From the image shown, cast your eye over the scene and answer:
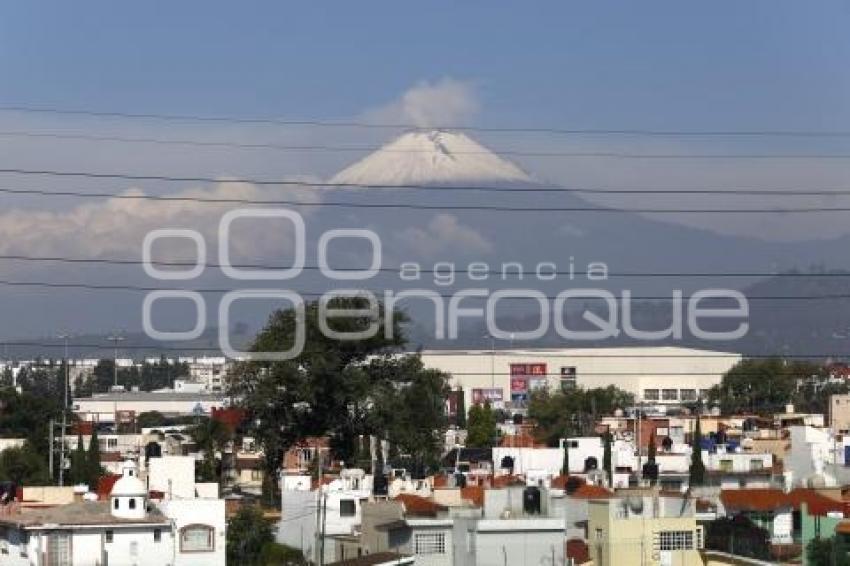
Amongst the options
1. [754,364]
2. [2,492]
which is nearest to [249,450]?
[2,492]

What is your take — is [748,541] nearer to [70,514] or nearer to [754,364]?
[70,514]

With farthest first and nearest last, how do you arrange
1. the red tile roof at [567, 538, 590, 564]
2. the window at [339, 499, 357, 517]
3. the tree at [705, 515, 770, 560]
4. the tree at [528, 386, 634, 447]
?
the tree at [528, 386, 634, 447], the window at [339, 499, 357, 517], the tree at [705, 515, 770, 560], the red tile roof at [567, 538, 590, 564]

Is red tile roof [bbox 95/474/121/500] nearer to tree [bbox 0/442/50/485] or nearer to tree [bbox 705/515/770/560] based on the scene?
tree [bbox 0/442/50/485]

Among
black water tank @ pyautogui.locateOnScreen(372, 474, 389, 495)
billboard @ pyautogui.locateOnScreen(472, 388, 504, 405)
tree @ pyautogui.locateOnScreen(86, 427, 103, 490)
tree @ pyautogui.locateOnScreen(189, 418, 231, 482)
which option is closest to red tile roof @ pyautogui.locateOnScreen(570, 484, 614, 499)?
black water tank @ pyautogui.locateOnScreen(372, 474, 389, 495)

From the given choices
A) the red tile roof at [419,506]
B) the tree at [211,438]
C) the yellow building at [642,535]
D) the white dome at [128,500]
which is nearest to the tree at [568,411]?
the tree at [211,438]

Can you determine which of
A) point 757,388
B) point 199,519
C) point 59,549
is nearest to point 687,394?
point 757,388

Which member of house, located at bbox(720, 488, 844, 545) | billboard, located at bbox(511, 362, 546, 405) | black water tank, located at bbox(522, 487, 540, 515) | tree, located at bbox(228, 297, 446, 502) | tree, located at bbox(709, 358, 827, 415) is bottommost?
house, located at bbox(720, 488, 844, 545)

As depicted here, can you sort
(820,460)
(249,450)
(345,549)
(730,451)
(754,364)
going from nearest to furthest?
(345,549), (820,460), (730,451), (249,450), (754,364)
